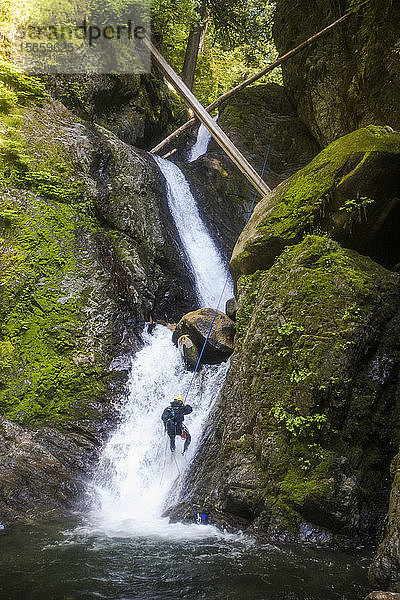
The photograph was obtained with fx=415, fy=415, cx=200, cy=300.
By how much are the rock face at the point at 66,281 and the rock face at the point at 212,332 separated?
153cm

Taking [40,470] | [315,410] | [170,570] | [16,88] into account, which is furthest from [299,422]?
[16,88]

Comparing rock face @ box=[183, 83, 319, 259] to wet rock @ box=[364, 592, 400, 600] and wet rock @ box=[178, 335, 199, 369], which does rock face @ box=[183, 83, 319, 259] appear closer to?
wet rock @ box=[178, 335, 199, 369]

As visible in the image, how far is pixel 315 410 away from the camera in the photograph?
18.6 feet

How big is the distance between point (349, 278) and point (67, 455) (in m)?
6.08

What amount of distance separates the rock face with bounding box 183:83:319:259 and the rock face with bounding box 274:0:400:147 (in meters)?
2.17

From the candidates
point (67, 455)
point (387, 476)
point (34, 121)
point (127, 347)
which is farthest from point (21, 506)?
point (34, 121)

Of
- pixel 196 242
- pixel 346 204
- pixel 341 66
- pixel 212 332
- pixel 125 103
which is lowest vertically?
pixel 212 332

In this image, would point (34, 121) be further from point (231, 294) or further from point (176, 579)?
point (176, 579)

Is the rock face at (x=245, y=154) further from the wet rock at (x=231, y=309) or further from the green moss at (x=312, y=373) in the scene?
the green moss at (x=312, y=373)

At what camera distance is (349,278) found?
6340 mm

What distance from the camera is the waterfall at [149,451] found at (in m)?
6.56

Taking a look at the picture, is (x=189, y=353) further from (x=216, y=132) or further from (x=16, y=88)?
(x=16, y=88)

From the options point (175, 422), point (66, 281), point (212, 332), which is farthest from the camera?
point (66, 281)

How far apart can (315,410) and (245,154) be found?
1395cm
